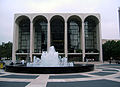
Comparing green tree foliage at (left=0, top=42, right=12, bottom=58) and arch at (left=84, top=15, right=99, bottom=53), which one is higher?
arch at (left=84, top=15, right=99, bottom=53)

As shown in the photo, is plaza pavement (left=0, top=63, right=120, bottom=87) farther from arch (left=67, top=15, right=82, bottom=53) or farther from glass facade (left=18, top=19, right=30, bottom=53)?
glass facade (left=18, top=19, right=30, bottom=53)

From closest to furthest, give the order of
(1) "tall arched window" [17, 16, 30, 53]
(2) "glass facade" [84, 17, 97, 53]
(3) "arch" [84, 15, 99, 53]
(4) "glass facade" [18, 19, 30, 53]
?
1. (1) "tall arched window" [17, 16, 30, 53]
2. (4) "glass facade" [18, 19, 30, 53]
3. (3) "arch" [84, 15, 99, 53]
4. (2) "glass facade" [84, 17, 97, 53]

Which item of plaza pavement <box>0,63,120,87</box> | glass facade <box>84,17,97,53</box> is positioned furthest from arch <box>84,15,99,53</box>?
plaza pavement <box>0,63,120,87</box>

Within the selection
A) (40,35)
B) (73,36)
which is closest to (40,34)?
(40,35)

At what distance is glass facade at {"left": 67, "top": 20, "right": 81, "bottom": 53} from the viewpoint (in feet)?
226

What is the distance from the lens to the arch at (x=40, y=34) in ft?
227

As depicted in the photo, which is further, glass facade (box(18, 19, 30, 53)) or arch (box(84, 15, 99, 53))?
arch (box(84, 15, 99, 53))

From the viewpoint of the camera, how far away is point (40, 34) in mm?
70062

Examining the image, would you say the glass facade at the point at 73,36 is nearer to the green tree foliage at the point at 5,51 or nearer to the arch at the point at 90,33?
the arch at the point at 90,33

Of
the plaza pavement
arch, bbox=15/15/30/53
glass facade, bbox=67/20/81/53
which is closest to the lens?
the plaza pavement

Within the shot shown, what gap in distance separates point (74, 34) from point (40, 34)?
668 inches

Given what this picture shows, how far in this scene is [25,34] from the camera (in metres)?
70.8

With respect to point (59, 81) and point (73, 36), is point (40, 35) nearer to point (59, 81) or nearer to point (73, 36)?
point (73, 36)

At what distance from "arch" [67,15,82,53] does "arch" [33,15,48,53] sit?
39.2ft
